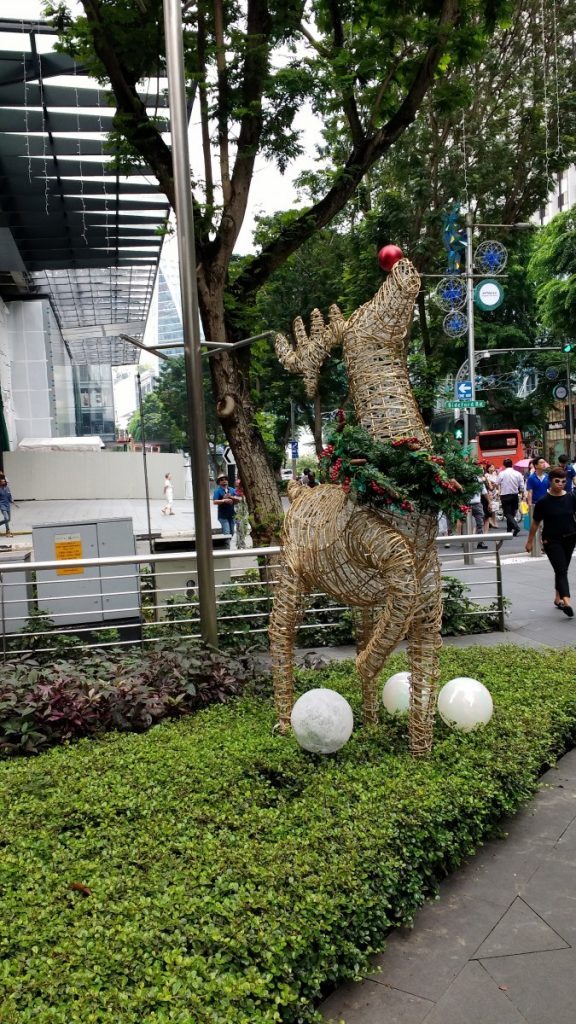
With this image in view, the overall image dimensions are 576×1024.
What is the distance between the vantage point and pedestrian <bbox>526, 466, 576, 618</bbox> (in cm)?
858

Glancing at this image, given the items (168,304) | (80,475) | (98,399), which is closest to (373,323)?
(80,475)

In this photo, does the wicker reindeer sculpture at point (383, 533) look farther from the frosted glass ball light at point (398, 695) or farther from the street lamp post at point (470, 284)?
the street lamp post at point (470, 284)

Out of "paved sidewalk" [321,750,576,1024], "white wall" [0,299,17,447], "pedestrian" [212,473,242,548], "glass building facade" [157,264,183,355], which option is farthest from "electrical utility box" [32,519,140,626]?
"white wall" [0,299,17,447]

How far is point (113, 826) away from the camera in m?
3.64

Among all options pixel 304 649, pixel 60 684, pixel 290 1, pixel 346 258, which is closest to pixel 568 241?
pixel 346 258

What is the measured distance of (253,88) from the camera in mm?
8055

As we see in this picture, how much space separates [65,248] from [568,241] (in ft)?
48.2

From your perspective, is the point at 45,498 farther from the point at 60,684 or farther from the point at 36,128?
the point at 60,684

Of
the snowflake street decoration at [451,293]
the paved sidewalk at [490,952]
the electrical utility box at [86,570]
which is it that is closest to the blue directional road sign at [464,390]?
the snowflake street decoration at [451,293]

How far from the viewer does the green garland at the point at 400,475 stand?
4.02 meters

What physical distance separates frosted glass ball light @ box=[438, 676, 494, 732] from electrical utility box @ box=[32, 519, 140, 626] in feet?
14.5

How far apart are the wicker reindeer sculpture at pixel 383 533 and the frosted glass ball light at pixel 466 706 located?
0.39 metres

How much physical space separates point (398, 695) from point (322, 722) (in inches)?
34.2

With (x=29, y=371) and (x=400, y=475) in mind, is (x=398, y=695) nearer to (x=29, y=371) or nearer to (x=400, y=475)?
(x=400, y=475)
